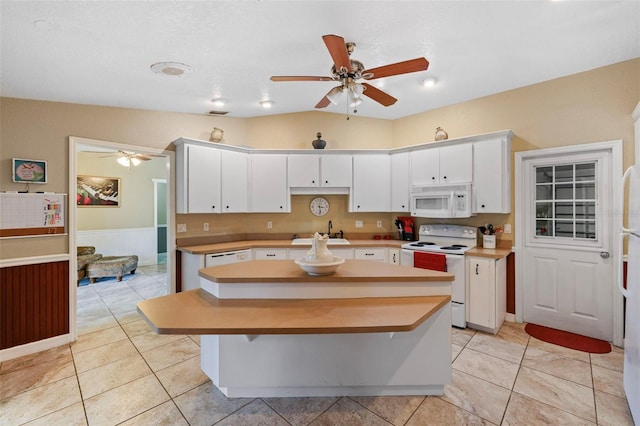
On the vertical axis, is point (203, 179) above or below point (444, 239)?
above

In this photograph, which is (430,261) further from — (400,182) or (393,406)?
(393,406)

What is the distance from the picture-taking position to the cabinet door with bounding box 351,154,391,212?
435 centimetres

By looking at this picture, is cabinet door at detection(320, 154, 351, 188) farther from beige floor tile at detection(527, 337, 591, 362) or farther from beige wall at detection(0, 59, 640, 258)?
beige floor tile at detection(527, 337, 591, 362)

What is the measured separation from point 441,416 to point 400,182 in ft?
9.60

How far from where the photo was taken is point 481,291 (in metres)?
Answer: 3.23

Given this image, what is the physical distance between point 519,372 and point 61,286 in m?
4.45

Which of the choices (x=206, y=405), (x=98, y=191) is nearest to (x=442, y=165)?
(x=206, y=405)

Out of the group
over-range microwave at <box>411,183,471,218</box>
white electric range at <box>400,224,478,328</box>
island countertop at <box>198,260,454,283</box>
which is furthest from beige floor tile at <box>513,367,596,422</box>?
over-range microwave at <box>411,183,471,218</box>

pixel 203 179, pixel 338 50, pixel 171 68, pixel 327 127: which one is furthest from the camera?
pixel 327 127

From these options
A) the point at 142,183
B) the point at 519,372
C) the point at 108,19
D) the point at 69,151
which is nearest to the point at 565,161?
the point at 519,372

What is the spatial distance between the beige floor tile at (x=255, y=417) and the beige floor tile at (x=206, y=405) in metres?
0.05

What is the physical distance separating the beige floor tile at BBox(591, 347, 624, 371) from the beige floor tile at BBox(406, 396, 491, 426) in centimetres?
155

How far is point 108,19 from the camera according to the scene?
1998 mm

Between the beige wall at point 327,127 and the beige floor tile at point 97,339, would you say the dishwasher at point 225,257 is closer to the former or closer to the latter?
the beige wall at point 327,127
